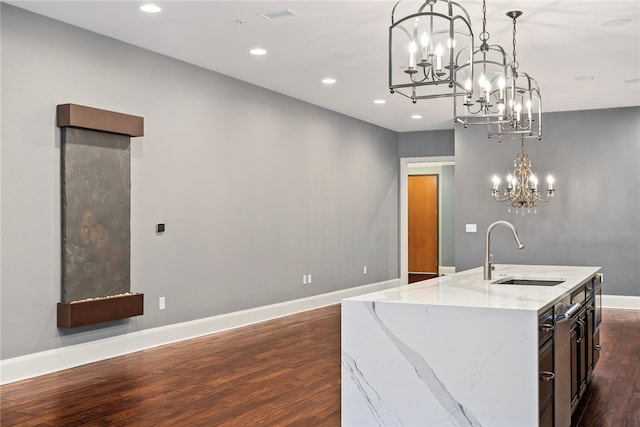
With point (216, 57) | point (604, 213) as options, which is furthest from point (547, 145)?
point (216, 57)

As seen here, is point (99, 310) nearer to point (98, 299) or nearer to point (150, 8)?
point (98, 299)

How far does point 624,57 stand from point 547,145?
10.9 ft

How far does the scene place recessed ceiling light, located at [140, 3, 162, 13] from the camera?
5039mm

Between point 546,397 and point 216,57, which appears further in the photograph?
point 216,57

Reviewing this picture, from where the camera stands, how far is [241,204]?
7629mm

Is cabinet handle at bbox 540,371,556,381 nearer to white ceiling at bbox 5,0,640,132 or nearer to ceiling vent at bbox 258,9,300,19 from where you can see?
white ceiling at bbox 5,0,640,132

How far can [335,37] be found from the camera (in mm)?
5871

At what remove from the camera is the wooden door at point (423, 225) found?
13852mm

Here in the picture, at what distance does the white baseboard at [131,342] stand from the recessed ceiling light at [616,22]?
4742mm

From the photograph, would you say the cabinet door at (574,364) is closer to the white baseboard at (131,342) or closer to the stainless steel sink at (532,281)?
the stainless steel sink at (532,281)

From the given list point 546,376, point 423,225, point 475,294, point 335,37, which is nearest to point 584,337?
point 475,294

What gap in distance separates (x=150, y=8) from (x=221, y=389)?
2950 mm

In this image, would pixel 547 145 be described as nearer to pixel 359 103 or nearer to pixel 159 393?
pixel 359 103

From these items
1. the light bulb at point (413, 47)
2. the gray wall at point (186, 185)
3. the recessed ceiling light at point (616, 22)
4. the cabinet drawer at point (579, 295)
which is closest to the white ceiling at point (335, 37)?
the recessed ceiling light at point (616, 22)
